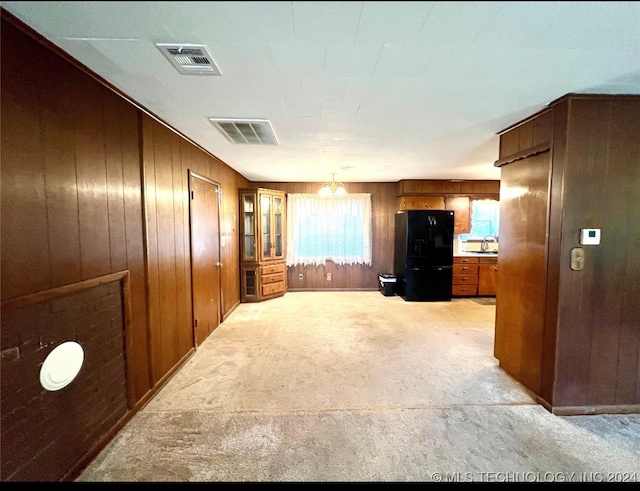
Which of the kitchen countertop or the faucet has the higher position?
the faucet

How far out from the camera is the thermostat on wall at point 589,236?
1.94 meters

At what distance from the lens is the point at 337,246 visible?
5.81 metres

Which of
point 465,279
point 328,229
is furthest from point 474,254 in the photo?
point 328,229

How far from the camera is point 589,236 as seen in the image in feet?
6.37

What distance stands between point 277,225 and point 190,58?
395 centimetres

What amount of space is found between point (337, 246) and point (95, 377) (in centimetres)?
458

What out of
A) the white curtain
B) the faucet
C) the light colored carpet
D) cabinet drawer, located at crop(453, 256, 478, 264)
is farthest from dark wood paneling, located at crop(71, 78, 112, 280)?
the faucet

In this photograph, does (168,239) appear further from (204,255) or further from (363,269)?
(363,269)

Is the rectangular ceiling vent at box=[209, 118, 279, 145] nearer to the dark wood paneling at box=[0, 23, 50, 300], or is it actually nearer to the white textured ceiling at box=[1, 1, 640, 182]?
the white textured ceiling at box=[1, 1, 640, 182]

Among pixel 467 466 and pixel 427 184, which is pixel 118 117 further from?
pixel 427 184

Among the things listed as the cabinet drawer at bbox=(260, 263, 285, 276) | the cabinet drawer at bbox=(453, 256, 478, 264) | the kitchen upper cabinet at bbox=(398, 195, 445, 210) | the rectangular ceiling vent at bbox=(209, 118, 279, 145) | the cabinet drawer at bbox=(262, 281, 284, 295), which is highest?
the rectangular ceiling vent at bbox=(209, 118, 279, 145)

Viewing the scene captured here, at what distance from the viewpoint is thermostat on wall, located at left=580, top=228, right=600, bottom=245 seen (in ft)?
6.36

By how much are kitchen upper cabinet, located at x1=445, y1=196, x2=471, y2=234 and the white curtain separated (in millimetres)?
Answer: 1625
